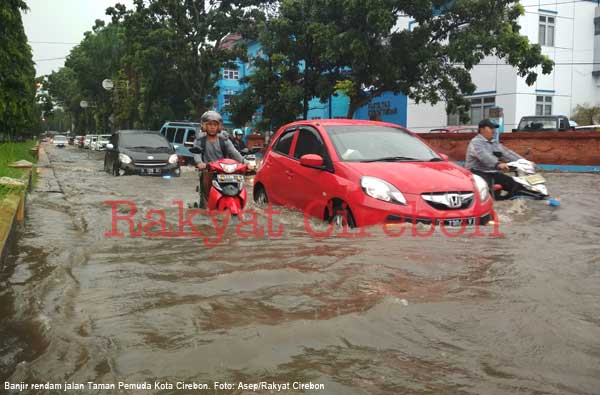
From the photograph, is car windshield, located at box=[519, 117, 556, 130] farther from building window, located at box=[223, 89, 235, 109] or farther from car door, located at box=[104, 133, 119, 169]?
car door, located at box=[104, 133, 119, 169]

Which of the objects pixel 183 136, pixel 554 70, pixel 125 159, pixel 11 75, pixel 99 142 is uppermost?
pixel 554 70

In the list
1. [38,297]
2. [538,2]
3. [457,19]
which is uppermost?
[538,2]

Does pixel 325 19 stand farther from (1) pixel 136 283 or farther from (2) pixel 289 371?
(2) pixel 289 371

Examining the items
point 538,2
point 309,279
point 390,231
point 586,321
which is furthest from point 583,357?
point 538,2

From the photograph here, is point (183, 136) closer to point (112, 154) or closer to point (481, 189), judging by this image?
point (112, 154)

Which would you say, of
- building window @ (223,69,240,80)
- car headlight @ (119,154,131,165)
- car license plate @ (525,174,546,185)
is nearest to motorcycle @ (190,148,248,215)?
car license plate @ (525,174,546,185)

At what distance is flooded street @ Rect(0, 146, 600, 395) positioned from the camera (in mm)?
2928

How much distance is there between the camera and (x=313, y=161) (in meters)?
Answer: 7.00

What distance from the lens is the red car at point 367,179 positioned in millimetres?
6227

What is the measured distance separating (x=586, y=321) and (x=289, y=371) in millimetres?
2000

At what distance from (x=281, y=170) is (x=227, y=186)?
1.06 metres

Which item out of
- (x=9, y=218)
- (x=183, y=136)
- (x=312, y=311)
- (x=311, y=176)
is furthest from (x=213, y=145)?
(x=183, y=136)

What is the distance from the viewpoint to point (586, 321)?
374cm

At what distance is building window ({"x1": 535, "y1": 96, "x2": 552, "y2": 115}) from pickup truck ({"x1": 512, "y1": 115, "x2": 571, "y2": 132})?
214 inches
